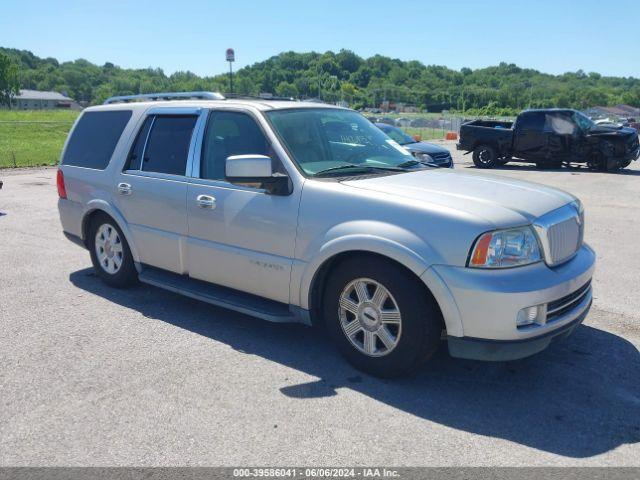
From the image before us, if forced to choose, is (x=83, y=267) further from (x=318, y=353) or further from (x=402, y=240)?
(x=402, y=240)

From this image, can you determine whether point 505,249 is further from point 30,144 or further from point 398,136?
point 30,144

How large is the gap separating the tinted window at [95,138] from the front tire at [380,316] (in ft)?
9.97

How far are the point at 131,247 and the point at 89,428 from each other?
2.47 meters

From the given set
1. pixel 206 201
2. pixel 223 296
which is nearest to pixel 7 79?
pixel 206 201

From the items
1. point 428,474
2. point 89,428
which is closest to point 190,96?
point 89,428

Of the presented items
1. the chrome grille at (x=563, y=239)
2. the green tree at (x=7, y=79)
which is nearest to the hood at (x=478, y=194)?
the chrome grille at (x=563, y=239)

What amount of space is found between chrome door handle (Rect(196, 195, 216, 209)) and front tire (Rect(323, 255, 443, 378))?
1.24 m

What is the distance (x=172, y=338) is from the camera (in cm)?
484

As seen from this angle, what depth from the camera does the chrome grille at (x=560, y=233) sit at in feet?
12.4

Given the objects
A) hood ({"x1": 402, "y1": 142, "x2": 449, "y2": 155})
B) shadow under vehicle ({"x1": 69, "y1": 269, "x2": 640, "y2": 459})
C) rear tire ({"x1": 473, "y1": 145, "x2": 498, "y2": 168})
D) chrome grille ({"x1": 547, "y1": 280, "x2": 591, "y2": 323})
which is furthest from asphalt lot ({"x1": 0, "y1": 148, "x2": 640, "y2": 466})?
rear tire ({"x1": 473, "y1": 145, "x2": 498, "y2": 168})

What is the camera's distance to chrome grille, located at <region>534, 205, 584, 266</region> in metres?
3.77

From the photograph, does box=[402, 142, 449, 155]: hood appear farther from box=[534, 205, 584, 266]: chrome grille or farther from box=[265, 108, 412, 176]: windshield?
box=[534, 205, 584, 266]: chrome grille

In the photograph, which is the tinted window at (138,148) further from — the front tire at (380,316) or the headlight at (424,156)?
the headlight at (424,156)

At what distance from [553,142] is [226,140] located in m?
15.8
